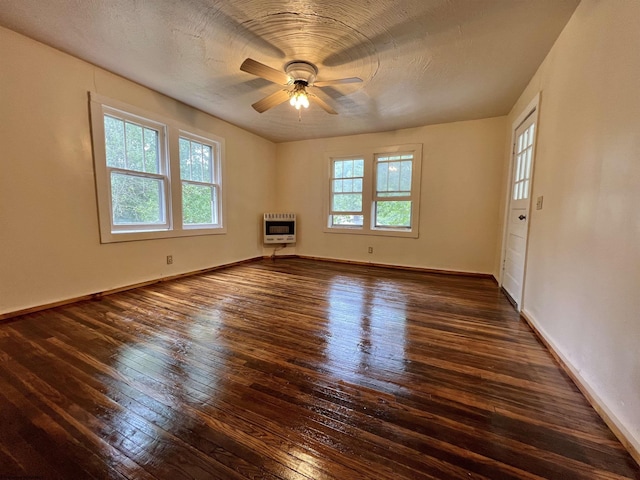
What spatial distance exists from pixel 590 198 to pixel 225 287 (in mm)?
3530

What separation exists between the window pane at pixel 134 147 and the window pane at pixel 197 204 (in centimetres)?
67

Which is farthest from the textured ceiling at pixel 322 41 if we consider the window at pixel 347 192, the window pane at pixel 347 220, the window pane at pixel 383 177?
the window pane at pixel 347 220

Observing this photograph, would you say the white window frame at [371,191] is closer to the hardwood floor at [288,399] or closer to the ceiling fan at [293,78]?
the ceiling fan at [293,78]

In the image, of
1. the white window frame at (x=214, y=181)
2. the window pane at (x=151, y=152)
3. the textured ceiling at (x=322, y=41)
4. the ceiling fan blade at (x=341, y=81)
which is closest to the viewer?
the textured ceiling at (x=322, y=41)

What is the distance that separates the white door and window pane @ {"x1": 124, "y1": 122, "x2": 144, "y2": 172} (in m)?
4.40

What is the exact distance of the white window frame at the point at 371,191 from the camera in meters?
4.59

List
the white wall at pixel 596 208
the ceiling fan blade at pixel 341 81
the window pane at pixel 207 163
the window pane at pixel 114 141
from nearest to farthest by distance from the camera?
the white wall at pixel 596 208
the ceiling fan blade at pixel 341 81
the window pane at pixel 114 141
the window pane at pixel 207 163

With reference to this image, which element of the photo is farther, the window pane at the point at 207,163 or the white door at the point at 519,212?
the window pane at the point at 207,163

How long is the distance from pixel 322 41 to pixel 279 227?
12.0 ft

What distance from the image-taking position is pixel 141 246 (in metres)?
3.37

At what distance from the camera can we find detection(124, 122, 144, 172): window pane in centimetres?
319

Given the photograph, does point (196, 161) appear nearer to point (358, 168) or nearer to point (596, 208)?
point (358, 168)

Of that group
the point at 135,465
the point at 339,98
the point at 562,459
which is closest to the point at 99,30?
the point at 339,98

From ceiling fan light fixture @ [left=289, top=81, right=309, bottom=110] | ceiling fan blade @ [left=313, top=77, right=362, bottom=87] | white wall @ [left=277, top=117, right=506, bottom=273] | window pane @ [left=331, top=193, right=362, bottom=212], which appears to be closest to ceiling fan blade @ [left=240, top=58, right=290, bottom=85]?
ceiling fan light fixture @ [left=289, top=81, right=309, bottom=110]
